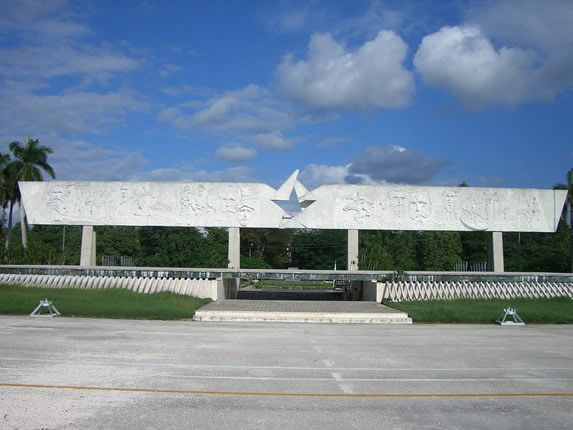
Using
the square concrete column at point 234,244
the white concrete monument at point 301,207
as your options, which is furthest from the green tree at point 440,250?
the square concrete column at point 234,244

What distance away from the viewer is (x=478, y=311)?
1973 centimetres

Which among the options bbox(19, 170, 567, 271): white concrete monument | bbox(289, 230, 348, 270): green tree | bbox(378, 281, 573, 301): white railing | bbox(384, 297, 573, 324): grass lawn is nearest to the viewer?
bbox(384, 297, 573, 324): grass lawn

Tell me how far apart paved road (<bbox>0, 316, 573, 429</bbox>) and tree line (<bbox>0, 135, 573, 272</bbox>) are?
15400mm

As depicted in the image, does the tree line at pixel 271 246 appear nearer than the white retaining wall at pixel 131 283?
No

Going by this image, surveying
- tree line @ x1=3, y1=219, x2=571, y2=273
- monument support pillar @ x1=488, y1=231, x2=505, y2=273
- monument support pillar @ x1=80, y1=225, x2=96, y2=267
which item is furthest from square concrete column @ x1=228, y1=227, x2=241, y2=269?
monument support pillar @ x1=488, y1=231, x2=505, y2=273

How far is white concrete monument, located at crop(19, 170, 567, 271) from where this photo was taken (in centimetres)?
2864

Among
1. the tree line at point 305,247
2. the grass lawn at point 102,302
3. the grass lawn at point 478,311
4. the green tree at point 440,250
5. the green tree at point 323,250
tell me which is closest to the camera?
the grass lawn at point 102,302

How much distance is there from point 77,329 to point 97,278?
11830mm

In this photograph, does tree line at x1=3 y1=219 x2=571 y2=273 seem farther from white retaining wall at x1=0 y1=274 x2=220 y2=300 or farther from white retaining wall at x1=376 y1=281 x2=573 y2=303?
white retaining wall at x1=0 y1=274 x2=220 y2=300

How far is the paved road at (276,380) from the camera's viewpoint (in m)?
5.71

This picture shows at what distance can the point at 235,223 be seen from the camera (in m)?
28.8

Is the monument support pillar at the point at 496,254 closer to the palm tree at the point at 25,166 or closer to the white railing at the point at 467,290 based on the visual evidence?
the white railing at the point at 467,290

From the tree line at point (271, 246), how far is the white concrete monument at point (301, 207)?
109 inches

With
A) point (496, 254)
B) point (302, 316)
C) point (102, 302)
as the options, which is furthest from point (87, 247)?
point (496, 254)
